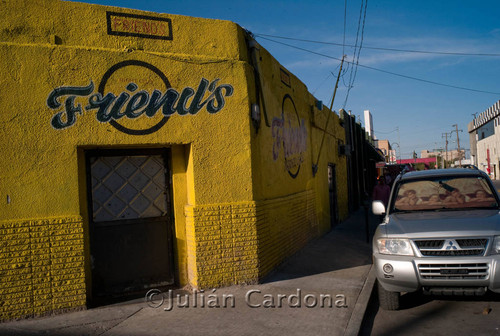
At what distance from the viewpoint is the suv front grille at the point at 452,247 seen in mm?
5293

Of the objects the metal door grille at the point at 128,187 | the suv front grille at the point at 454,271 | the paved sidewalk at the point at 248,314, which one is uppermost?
the metal door grille at the point at 128,187

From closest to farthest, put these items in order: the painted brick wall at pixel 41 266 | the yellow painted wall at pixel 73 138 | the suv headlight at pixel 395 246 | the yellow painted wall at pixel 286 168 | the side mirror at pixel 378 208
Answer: the suv headlight at pixel 395 246, the painted brick wall at pixel 41 266, the yellow painted wall at pixel 73 138, the side mirror at pixel 378 208, the yellow painted wall at pixel 286 168

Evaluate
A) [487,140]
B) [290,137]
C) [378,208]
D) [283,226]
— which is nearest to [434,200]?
[378,208]

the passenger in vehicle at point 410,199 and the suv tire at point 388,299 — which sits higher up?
the passenger in vehicle at point 410,199

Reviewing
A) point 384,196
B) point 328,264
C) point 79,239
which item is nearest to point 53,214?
point 79,239

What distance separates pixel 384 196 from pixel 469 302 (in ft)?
20.4

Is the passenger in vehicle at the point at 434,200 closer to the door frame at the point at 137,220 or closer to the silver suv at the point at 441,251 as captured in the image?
the silver suv at the point at 441,251

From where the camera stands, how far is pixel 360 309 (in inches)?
226

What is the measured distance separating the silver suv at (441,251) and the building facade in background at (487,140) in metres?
59.1

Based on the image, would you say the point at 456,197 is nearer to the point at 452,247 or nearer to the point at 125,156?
the point at 452,247

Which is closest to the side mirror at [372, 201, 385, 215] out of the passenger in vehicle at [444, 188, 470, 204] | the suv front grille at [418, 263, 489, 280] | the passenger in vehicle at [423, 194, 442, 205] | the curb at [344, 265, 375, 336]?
the passenger in vehicle at [423, 194, 442, 205]

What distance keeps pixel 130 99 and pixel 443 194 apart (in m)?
4.92

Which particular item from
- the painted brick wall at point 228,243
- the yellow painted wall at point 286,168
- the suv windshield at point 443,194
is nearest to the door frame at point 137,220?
the painted brick wall at point 228,243

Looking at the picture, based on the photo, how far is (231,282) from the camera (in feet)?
23.1
